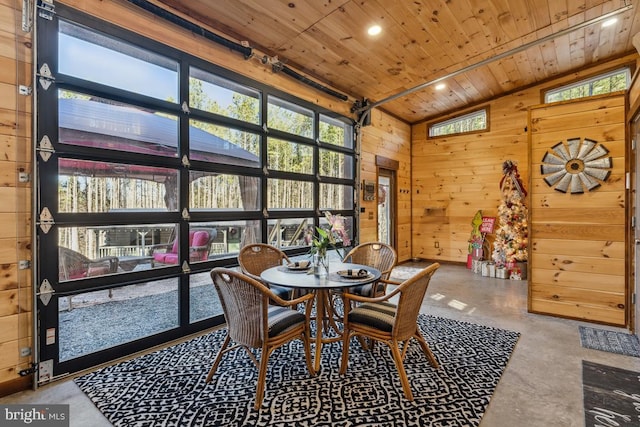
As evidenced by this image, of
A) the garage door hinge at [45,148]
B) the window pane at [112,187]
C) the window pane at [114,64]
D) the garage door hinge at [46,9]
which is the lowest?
the window pane at [112,187]

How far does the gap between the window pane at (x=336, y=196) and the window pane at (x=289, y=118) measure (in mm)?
891

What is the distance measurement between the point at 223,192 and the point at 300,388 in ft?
7.15

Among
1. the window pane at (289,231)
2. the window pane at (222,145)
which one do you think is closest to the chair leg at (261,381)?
the window pane at (289,231)

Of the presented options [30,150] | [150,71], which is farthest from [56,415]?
[150,71]

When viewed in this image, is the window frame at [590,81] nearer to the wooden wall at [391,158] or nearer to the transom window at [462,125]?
the transom window at [462,125]

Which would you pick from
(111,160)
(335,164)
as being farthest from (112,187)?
(335,164)

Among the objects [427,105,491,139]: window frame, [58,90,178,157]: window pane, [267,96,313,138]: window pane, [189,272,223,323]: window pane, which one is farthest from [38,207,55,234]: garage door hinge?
[427,105,491,139]: window frame

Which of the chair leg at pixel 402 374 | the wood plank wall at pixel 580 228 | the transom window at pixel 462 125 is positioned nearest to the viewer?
the chair leg at pixel 402 374

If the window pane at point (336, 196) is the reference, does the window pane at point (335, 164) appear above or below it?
above

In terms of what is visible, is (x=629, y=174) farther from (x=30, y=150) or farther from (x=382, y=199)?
(x=30, y=150)

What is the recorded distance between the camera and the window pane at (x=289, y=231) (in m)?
4.13

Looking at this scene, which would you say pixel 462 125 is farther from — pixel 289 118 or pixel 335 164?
pixel 289 118

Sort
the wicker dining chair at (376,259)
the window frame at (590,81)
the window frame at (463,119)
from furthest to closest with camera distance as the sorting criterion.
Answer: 1. the window frame at (463,119)
2. the window frame at (590,81)
3. the wicker dining chair at (376,259)

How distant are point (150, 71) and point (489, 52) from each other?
439 cm
